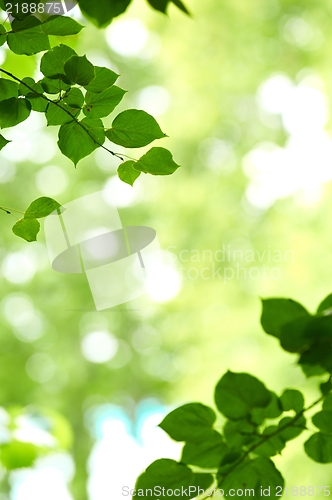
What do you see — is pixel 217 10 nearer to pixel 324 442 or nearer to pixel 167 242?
pixel 167 242

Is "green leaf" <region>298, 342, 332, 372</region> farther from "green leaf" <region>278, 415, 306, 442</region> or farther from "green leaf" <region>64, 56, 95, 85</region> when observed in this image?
"green leaf" <region>64, 56, 95, 85</region>

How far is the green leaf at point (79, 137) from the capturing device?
279 millimetres

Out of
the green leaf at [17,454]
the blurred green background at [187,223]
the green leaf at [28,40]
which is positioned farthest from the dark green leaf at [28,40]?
the blurred green background at [187,223]

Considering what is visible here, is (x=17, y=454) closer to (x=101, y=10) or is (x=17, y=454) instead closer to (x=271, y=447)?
(x=271, y=447)

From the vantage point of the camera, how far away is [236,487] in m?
0.24

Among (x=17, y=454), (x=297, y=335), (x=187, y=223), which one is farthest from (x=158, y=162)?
(x=187, y=223)

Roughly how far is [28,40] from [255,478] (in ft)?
0.91

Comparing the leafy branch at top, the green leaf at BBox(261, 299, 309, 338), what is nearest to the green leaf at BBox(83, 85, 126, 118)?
the leafy branch at top

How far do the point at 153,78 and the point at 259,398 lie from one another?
3.28 meters

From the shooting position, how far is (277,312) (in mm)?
224

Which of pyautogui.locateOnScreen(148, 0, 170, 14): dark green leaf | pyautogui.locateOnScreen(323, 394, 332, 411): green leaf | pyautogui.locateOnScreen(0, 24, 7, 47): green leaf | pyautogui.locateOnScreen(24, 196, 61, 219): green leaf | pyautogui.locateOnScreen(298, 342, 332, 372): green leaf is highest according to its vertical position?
pyautogui.locateOnScreen(0, 24, 7, 47): green leaf

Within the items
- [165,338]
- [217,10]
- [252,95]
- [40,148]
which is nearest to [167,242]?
[165,338]

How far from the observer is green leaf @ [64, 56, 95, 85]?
0.79ft

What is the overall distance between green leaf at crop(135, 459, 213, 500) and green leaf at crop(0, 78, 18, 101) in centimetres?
23
